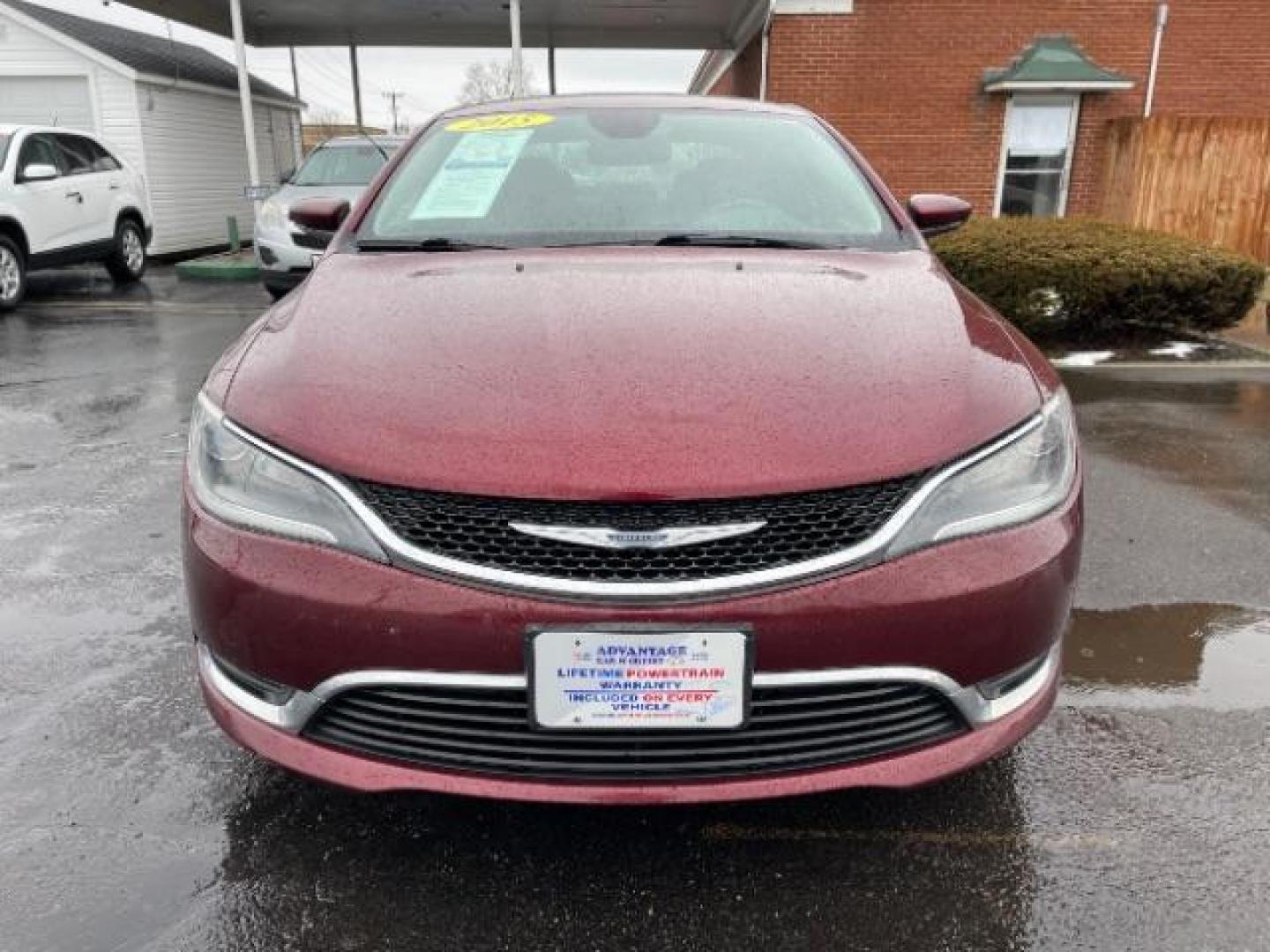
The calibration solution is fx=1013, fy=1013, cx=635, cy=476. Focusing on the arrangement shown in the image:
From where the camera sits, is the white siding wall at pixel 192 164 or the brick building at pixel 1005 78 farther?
the white siding wall at pixel 192 164

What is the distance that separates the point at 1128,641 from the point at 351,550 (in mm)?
2384

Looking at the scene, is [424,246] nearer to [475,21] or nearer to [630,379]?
[630,379]

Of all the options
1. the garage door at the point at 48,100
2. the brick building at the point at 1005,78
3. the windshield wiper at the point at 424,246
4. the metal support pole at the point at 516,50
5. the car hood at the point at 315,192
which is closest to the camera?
the windshield wiper at the point at 424,246

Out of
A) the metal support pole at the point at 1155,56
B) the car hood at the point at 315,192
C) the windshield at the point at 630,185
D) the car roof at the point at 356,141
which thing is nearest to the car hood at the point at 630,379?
the windshield at the point at 630,185

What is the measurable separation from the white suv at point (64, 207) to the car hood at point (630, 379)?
29.9 ft

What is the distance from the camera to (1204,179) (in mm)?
10586

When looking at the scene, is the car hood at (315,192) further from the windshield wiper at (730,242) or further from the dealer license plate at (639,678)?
the dealer license plate at (639,678)

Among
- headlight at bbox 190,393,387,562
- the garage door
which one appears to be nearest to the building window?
headlight at bbox 190,393,387,562

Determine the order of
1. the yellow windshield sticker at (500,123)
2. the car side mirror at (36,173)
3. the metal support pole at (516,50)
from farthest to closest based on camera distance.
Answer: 1. the metal support pole at (516,50)
2. the car side mirror at (36,173)
3. the yellow windshield sticker at (500,123)

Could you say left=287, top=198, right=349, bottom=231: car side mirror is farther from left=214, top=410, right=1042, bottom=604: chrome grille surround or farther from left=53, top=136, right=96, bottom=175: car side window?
left=53, top=136, right=96, bottom=175: car side window

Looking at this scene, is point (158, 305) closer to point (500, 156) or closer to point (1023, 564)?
point (500, 156)

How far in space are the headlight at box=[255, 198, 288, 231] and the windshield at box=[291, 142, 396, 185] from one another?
709 millimetres

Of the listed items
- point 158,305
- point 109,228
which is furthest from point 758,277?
point 109,228

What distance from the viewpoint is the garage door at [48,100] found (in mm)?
14094
